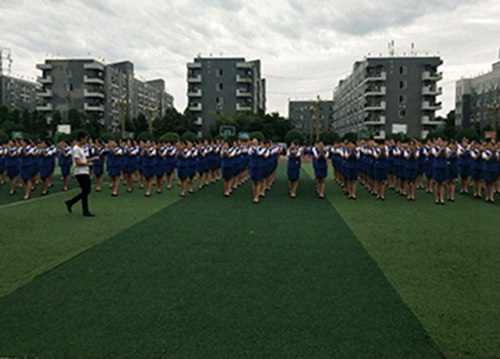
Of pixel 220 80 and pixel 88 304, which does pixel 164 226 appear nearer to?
pixel 88 304

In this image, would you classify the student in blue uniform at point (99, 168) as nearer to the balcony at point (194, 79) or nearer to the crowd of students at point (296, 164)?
the crowd of students at point (296, 164)

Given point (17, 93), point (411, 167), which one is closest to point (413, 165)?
point (411, 167)

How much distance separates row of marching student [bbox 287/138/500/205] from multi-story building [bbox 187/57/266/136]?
6032 cm

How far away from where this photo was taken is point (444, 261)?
6.56 m

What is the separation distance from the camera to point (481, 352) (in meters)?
3.70

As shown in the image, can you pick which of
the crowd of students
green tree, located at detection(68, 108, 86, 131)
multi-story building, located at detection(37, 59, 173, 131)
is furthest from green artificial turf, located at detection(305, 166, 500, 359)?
multi-story building, located at detection(37, 59, 173, 131)

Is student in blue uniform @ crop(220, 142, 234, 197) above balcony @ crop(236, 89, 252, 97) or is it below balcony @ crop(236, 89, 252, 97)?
below

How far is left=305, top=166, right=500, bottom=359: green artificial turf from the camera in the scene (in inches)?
163

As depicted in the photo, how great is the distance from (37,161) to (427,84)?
6450 centimetres

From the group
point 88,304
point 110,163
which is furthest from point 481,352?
point 110,163

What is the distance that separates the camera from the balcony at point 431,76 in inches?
2569

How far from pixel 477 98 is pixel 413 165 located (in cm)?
7845

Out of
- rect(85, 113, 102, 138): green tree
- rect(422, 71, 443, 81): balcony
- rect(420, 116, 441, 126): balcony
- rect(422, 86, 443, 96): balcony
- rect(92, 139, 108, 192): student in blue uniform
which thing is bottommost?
rect(92, 139, 108, 192): student in blue uniform

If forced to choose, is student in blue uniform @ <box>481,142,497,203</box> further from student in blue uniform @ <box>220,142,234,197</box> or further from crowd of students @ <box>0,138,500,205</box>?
A: student in blue uniform @ <box>220,142,234,197</box>
